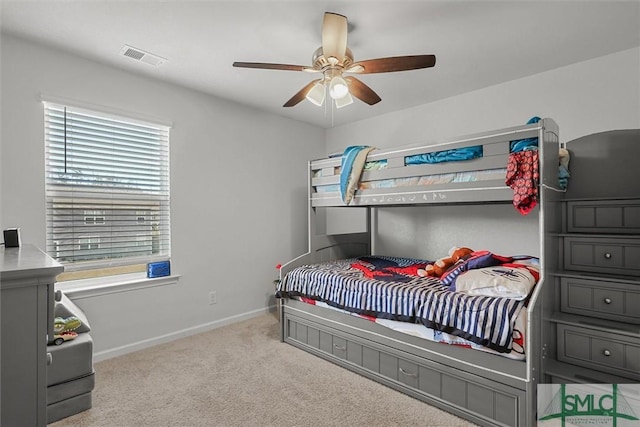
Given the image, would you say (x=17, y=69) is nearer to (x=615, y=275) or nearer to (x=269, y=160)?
(x=269, y=160)

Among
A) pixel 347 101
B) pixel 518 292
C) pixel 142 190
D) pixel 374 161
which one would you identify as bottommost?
pixel 518 292

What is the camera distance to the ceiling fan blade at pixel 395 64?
189 cm

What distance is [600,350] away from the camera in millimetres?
1984

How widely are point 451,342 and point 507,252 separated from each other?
153 centimetres

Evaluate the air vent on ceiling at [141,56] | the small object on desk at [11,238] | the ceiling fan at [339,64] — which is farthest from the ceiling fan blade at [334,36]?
the small object on desk at [11,238]

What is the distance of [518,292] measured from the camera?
1.94 meters

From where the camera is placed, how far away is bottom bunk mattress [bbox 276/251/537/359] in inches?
72.8

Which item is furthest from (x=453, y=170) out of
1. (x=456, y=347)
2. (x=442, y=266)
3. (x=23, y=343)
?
(x=23, y=343)

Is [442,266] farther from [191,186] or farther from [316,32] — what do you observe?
[191,186]

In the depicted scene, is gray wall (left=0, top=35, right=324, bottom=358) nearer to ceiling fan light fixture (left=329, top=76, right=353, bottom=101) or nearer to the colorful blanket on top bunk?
the colorful blanket on top bunk

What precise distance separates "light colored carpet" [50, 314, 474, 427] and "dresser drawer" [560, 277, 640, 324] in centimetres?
106

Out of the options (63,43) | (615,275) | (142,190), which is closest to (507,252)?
(615,275)

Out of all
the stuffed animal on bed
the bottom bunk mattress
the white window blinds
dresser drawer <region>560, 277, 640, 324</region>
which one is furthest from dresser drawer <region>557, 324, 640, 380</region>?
the white window blinds

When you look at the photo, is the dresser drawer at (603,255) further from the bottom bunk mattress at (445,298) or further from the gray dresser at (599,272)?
the bottom bunk mattress at (445,298)
